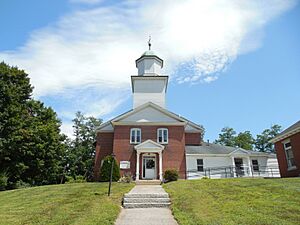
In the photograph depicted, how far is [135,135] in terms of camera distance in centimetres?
2847

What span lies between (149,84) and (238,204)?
2414 cm

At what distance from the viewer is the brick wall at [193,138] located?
1270 inches

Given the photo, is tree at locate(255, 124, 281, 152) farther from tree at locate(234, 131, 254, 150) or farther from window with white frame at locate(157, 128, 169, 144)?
window with white frame at locate(157, 128, 169, 144)

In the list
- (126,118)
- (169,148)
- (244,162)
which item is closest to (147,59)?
(126,118)

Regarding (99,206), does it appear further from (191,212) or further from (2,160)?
(2,160)

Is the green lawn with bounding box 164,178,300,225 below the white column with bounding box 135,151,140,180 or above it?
below

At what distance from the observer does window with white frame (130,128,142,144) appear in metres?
28.2

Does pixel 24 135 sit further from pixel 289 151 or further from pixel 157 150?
pixel 289 151

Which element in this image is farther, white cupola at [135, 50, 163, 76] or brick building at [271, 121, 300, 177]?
white cupola at [135, 50, 163, 76]

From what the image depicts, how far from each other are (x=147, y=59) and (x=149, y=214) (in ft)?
86.5

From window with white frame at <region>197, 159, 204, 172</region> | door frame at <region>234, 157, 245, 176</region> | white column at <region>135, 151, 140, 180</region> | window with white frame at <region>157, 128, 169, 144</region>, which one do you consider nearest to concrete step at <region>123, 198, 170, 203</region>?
white column at <region>135, 151, 140, 180</region>

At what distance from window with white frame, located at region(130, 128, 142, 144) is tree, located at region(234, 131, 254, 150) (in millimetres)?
42231

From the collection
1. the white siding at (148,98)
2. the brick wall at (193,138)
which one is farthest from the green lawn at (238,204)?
the white siding at (148,98)

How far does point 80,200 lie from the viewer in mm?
13328
